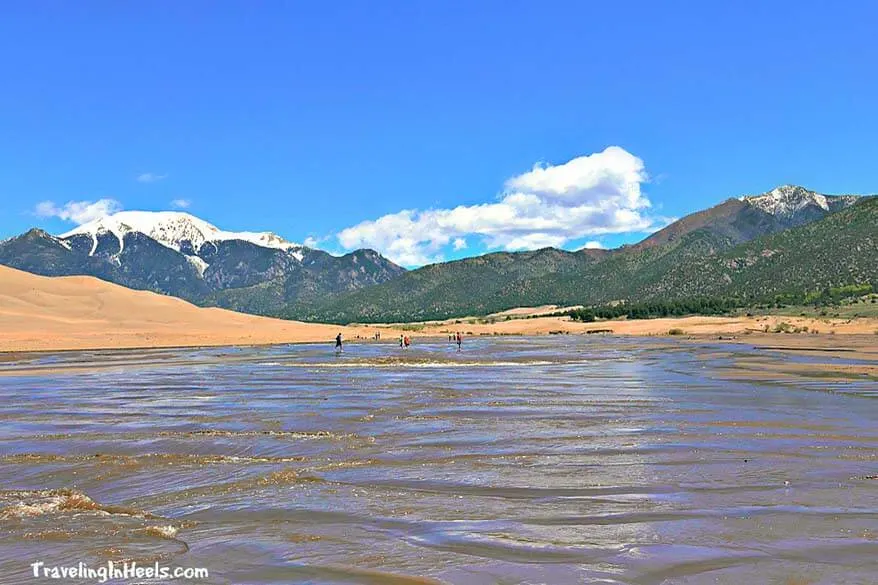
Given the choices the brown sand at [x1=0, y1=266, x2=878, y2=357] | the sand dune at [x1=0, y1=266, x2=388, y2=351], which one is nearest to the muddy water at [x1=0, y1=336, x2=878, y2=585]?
the brown sand at [x1=0, y1=266, x2=878, y2=357]

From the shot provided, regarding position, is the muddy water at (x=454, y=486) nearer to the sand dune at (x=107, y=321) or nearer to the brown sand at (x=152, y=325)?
the brown sand at (x=152, y=325)

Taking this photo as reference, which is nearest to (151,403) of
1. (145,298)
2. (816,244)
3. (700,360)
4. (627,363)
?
(627,363)

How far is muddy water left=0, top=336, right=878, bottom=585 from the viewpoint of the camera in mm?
7910

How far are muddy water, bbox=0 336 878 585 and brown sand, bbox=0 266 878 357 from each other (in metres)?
40.4

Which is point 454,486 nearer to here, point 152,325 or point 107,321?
point 152,325

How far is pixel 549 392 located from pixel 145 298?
90.0 meters

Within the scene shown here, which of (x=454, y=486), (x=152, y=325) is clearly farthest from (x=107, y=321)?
(x=454, y=486)

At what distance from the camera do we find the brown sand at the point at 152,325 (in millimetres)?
67438

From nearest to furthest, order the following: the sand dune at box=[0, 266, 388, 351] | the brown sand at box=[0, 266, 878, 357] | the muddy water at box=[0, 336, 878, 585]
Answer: the muddy water at box=[0, 336, 878, 585], the brown sand at box=[0, 266, 878, 357], the sand dune at box=[0, 266, 388, 351]

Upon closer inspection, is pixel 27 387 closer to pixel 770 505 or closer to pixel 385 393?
pixel 385 393

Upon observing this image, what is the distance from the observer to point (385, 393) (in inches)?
1069

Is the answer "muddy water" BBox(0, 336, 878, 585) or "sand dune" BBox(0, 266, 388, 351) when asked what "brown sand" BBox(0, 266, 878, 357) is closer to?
"sand dune" BBox(0, 266, 388, 351)

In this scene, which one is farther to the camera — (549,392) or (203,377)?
(203,377)

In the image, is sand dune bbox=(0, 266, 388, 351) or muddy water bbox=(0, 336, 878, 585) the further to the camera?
sand dune bbox=(0, 266, 388, 351)
